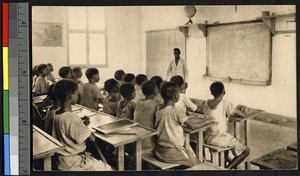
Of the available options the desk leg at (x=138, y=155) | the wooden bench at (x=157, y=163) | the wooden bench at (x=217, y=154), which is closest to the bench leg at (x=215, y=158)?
the wooden bench at (x=217, y=154)

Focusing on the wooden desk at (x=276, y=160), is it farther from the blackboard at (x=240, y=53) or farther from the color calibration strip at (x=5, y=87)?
the color calibration strip at (x=5, y=87)

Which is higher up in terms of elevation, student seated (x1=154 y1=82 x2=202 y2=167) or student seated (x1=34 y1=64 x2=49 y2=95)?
student seated (x1=34 y1=64 x2=49 y2=95)

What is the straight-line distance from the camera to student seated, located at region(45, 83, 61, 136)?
1221 millimetres

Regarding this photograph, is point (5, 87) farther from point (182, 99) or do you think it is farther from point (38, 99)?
point (182, 99)

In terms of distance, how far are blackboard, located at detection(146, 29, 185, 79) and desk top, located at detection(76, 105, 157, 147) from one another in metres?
0.16

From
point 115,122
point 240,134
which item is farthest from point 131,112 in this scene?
point 240,134

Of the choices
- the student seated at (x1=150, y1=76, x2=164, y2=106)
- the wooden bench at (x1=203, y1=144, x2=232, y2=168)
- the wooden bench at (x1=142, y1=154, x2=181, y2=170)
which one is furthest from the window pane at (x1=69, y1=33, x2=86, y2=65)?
the wooden bench at (x1=203, y1=144, x2=232, y2=168)

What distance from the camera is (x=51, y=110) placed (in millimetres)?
1227

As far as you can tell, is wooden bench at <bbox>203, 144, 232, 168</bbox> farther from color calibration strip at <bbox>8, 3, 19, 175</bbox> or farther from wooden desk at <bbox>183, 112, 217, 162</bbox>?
color calibration strip at <bbox>8, 3, 19, 175</bbox>

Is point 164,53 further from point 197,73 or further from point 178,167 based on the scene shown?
point 178,167

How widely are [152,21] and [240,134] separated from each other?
41 centimetres

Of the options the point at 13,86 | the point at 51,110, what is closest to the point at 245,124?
the point at 51,110

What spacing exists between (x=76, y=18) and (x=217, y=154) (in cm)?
56

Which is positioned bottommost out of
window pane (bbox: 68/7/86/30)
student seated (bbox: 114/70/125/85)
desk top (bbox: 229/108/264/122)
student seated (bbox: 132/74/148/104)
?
desk top (bbox: 229/108/264/122)
